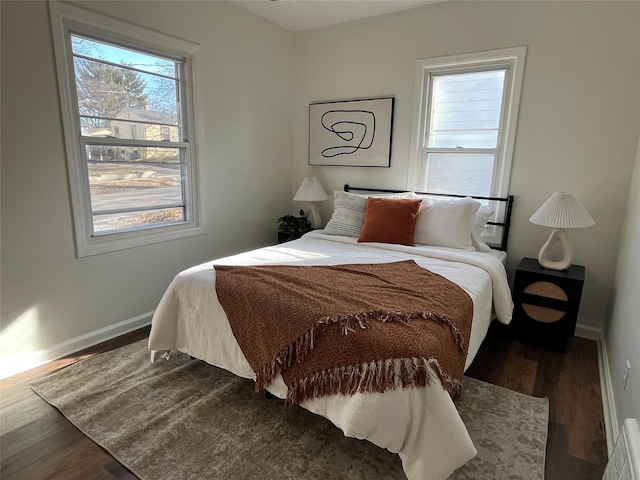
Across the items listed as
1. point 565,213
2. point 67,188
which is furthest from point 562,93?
point 67,188

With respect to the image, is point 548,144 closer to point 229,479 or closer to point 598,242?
point 598,242

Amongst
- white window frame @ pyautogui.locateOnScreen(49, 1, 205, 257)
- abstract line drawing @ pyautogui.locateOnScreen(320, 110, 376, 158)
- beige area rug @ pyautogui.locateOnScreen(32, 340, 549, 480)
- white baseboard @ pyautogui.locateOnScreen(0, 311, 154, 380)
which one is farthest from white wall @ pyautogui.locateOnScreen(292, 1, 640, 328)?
white baseboard @ pyautogui.locateOnScreen(0, 311, 154, 380)

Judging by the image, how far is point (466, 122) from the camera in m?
3.22

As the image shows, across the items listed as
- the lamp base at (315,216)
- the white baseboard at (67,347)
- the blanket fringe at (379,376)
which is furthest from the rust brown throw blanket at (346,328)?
the lamp base at (315,216)

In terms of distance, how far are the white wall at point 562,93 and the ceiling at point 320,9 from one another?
10cm

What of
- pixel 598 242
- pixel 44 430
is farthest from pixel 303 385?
pixel 598 242

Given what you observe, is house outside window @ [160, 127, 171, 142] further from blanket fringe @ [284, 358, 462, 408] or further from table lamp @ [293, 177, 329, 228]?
blanket fringe @ [284, 358, 462, 408]

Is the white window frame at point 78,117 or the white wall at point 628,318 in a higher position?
the white window frame at point 78,117

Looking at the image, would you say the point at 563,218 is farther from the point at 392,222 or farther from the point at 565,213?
the point at 392,222

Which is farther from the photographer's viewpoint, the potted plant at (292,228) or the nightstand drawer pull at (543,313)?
the potted plant at (292,228)

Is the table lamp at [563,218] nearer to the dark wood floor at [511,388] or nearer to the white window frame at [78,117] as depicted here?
the dark wood floor at [511,388]

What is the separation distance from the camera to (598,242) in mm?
2777

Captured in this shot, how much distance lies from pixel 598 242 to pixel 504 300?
1027 millimetres

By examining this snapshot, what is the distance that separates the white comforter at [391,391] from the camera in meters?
1.37
